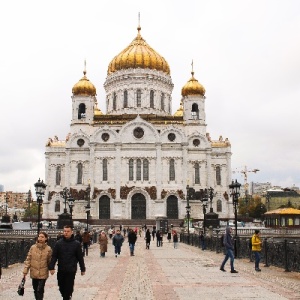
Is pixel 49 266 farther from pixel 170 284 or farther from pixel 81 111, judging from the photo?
pixel 81 111

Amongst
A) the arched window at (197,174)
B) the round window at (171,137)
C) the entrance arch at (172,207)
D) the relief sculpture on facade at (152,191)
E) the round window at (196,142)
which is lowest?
the entrance arch at (172,207)

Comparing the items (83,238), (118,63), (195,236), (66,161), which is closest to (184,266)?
(83,238)

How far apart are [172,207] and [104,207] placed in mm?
9327

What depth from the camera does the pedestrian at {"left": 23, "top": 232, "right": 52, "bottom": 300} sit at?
9.46 m

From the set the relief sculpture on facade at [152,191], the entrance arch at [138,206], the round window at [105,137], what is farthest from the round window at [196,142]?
the round window at [105,137]

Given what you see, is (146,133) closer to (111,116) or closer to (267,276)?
(111,116)

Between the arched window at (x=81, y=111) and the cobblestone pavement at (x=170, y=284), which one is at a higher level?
the arched window at (x=81, y=111)

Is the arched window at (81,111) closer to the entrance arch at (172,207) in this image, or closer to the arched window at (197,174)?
the entrance arch at (172,207)

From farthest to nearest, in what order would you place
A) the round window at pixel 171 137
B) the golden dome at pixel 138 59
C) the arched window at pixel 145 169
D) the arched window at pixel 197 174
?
the golden dome at pixel 138 59
the round window at pixel 171 137
the arched window at pixel 197 174
the arched window at pixel 145 169

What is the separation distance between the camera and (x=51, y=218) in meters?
68.8

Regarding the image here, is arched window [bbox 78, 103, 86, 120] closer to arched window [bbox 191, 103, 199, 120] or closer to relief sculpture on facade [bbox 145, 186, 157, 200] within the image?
relief sculpture on facade [bbox 145, 186, 157, 200]

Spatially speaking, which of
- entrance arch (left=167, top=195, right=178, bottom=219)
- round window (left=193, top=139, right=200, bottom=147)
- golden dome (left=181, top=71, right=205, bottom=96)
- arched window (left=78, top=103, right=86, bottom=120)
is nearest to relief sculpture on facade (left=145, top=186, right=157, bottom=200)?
entrance arch (left=167, top=195, right=178, bottom=219)

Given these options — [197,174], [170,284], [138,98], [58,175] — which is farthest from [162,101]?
[170,284]

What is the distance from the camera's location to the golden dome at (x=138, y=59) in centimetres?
7562
